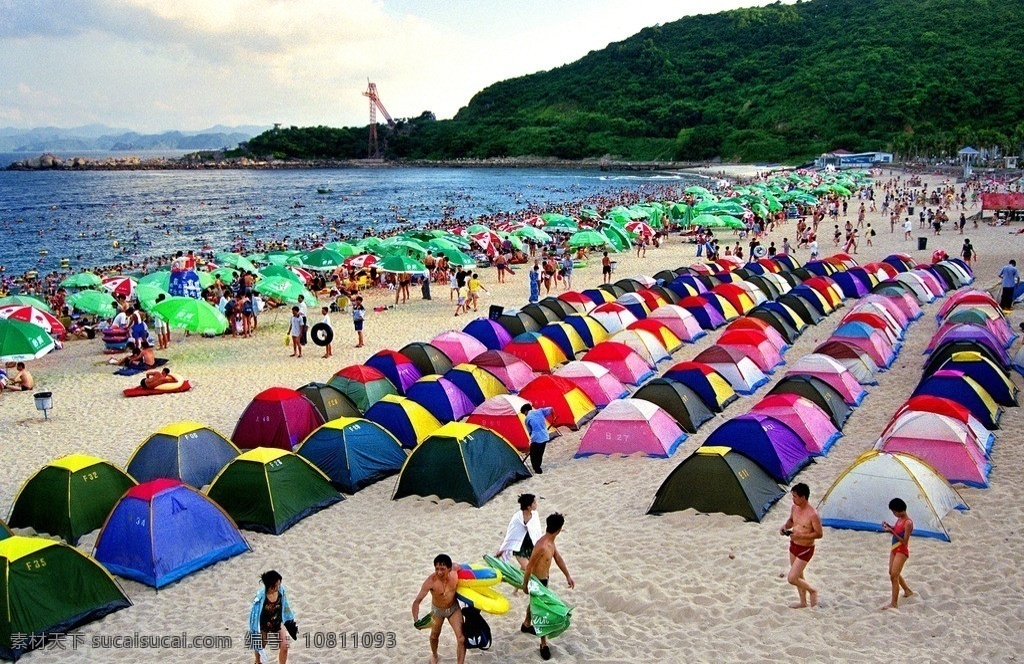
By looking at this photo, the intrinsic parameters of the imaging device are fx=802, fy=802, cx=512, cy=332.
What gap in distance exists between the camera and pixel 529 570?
670 cm

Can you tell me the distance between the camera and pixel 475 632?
6.23m

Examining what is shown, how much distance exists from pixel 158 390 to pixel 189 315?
2045mm

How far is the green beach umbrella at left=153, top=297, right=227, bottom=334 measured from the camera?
17016mm

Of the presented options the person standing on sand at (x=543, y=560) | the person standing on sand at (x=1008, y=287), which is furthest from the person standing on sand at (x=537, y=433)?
the person standing on sand at (x=1008, y=287)

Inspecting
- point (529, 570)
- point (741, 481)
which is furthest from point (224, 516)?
point (741, 481)

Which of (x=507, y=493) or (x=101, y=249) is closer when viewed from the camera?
(x=507, y=493)

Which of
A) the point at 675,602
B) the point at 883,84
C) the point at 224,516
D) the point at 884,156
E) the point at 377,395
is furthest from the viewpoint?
the point at 883,84

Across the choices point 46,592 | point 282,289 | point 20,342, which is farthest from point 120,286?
point 46,592

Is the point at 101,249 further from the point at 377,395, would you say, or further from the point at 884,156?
the point at 884,156

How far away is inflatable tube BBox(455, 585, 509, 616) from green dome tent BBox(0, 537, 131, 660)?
400cm

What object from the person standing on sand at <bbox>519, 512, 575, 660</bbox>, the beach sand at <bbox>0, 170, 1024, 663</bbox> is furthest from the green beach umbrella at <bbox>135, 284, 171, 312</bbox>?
the person standing on sand at <bbox>519, 512, 575, 660</bbox>

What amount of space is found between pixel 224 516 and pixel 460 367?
18.8 ft

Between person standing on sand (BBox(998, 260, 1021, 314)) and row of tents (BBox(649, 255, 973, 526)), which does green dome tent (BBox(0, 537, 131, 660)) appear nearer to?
row of tents (BBox(649, 255, 973, 526))

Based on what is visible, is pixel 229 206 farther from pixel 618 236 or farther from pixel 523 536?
pixel 523 536
